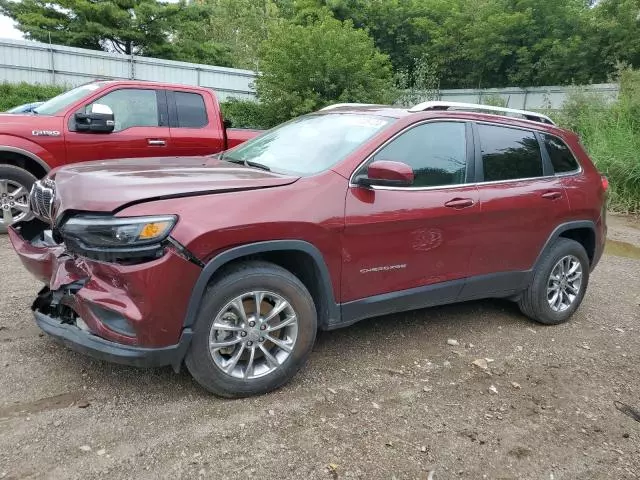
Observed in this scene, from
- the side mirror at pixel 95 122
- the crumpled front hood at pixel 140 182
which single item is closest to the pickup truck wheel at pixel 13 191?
the side mirror at pixel 95 122

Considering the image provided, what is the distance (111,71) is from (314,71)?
754cm

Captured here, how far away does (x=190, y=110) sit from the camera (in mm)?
7285

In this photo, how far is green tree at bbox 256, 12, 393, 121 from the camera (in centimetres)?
1435

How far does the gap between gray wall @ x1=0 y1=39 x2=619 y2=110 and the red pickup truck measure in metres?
11.0

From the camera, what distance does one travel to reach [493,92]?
23.0 m

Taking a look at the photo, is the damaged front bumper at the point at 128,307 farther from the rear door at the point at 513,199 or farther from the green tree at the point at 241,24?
the green tree at the point at 241,24

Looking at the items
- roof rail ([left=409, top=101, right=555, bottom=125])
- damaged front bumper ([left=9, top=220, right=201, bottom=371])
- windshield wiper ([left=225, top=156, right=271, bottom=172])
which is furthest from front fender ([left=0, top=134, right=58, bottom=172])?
roof rail ([left=409, top=101, right=555, bottom=125])

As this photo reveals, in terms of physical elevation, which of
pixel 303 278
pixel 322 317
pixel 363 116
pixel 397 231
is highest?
pixel 363 116

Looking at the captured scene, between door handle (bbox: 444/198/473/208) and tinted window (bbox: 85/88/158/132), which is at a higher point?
tinted window (bbox: 85/88/158/132)

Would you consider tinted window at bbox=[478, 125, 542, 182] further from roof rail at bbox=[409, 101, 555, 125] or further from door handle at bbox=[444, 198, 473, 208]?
door handle at bbox=[444, 198, 473, 208]

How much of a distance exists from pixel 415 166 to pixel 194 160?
1.59 meters

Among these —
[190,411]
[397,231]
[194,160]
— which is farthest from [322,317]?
[194,160]

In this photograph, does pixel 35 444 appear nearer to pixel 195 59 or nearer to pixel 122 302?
pixel 122 302

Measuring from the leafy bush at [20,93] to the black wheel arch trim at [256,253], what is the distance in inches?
549
